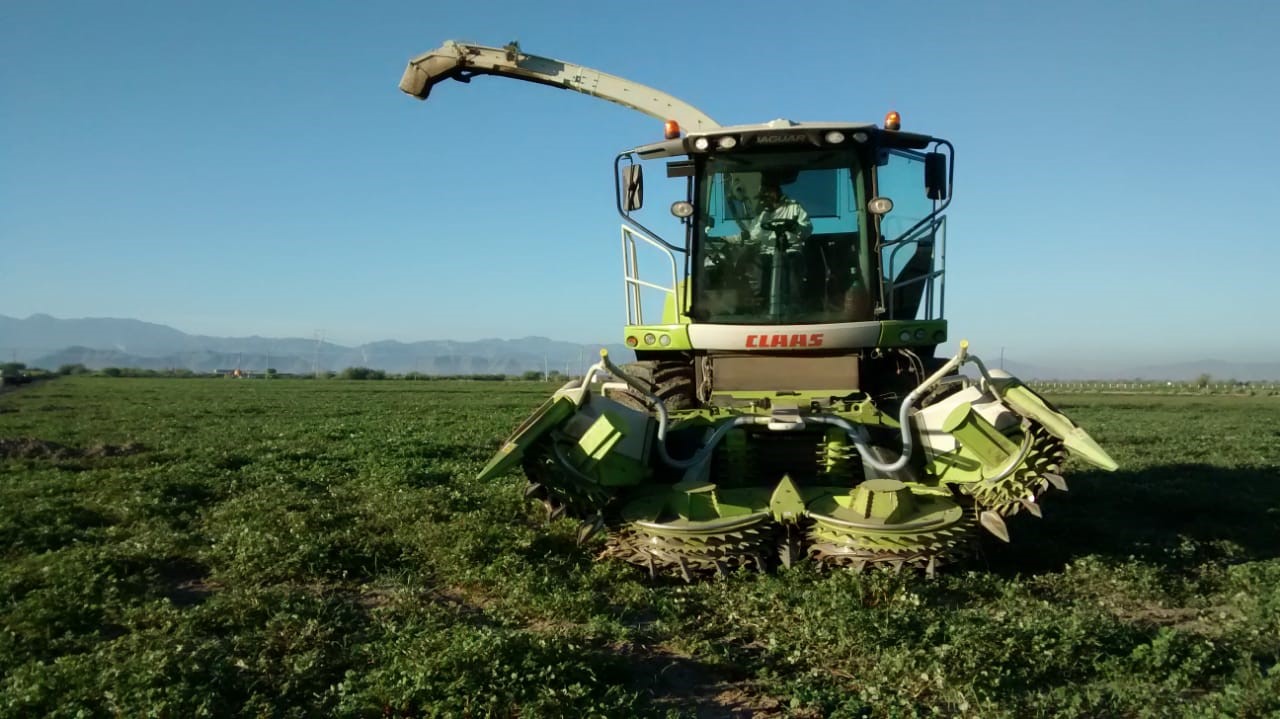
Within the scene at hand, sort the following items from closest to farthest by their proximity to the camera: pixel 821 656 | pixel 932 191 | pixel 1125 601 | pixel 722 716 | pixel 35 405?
pixel 722 716 → pixel 821 656 → pixel 1125 601 → pixel 932 191 → pixel 35 405

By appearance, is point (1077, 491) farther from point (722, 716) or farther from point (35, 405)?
point (35, 405)

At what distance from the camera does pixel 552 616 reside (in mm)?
5402

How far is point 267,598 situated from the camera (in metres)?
5.46

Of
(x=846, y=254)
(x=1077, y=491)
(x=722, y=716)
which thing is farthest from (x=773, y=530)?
(x=1077, y=491)

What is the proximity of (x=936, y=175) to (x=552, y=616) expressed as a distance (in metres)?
4.94

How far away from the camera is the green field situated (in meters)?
3.99

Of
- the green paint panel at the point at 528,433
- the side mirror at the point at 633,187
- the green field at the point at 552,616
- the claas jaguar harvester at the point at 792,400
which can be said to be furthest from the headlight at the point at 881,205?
the green paint panel at the point at 528,433

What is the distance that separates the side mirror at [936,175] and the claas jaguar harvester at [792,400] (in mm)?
12

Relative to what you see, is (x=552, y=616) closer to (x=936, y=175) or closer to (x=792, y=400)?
(x=792, y=400)

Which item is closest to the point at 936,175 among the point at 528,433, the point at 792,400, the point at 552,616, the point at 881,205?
the point at 881,205

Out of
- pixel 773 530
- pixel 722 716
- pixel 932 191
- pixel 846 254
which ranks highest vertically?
pixel 932 191

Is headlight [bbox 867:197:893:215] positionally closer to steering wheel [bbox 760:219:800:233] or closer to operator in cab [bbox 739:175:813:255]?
operator in cab [bbox 739:175:813:255]

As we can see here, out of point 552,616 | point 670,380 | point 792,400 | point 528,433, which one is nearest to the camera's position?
point 552,616

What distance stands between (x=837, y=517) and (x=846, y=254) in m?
2.81
